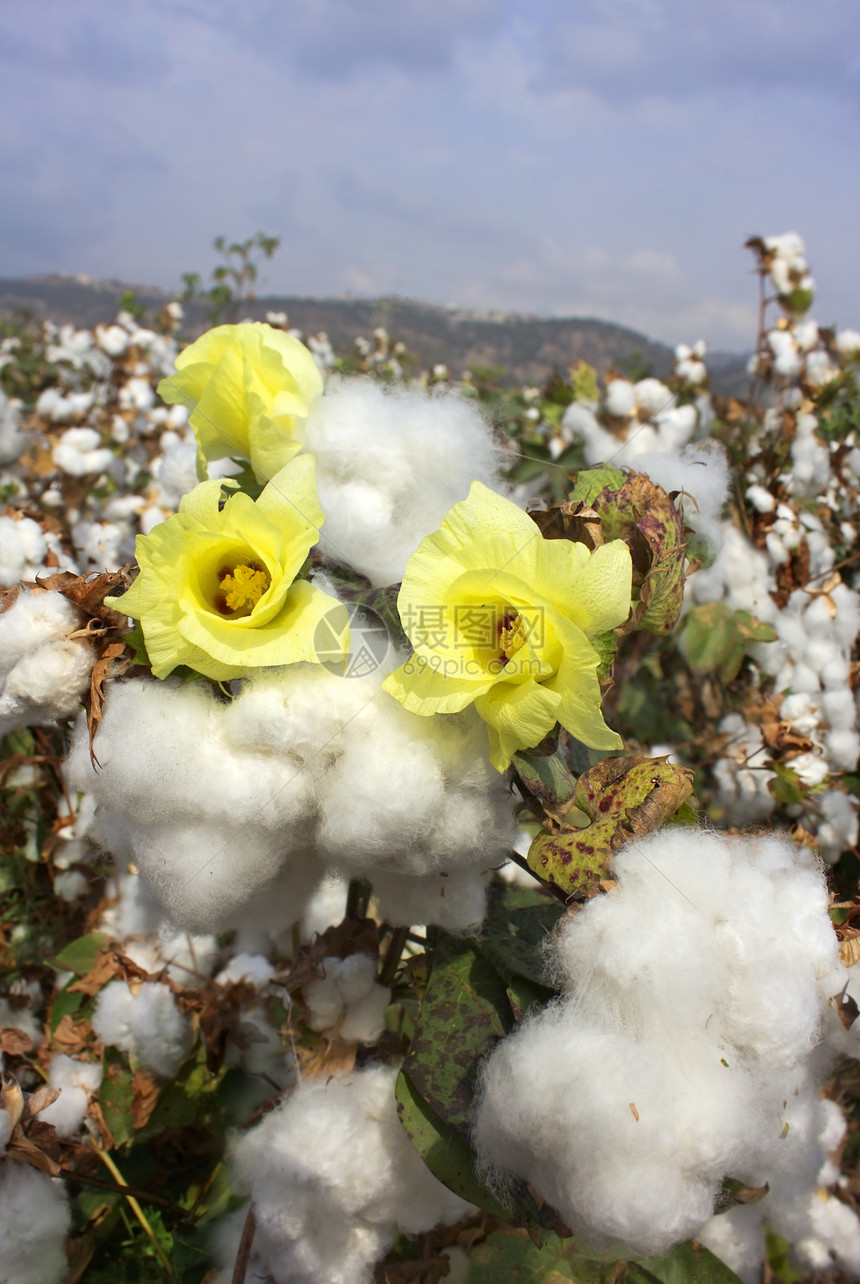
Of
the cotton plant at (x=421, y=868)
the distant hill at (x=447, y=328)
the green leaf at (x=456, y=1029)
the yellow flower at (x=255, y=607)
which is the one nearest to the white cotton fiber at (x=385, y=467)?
the cotton plant at (x=421, y=868)

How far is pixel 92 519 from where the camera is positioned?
2016 mm

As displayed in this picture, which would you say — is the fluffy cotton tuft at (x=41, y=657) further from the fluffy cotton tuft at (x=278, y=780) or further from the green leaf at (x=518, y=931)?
the green leaf at (x=518, y=931)

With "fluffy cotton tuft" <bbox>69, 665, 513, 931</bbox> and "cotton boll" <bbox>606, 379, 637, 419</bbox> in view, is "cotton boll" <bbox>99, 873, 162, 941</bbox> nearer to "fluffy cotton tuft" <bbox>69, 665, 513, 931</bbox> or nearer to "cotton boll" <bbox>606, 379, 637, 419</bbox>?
"fluffy cotton tuft" <bbox>69, 665, 513, 931</bbox>

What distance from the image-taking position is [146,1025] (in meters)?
0.88

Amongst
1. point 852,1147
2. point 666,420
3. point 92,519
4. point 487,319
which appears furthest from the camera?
point 487,319

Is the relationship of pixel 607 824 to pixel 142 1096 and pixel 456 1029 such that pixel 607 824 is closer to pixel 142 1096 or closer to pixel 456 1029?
pixel 456 1029

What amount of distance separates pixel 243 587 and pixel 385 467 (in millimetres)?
187

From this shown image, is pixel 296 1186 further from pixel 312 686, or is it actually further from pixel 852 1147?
pixel 852 1147

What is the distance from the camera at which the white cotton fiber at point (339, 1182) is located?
70 cm

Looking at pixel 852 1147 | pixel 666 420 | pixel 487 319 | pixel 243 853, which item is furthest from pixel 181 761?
pixel 487 319

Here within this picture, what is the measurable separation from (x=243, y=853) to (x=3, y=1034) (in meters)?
0.63

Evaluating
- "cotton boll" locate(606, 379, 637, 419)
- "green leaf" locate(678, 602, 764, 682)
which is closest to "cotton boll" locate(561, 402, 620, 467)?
"cotton boll" locate(606, 379, 637, 419)

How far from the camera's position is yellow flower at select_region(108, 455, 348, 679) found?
486 mm

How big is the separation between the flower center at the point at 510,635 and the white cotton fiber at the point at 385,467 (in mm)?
134
